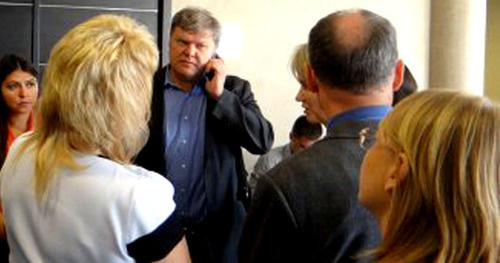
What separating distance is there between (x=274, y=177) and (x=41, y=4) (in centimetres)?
371

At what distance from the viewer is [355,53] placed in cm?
150

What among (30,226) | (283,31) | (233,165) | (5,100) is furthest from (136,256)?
(283,31)

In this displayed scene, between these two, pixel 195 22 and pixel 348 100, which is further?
pixel 195 22

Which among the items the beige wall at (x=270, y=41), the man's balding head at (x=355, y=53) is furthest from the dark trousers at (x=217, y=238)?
the beige wall at (x=270, y=41)

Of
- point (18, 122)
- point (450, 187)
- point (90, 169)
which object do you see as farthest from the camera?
point (18, 122)

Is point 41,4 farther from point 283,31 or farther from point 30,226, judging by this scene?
point 30,226

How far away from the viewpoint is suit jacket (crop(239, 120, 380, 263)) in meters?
1.41

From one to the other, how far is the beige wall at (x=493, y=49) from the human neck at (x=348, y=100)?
6849 mm

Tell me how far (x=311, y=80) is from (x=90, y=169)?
55 centimetres

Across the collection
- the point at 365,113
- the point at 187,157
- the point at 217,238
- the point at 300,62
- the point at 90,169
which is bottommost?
the point at 217,238

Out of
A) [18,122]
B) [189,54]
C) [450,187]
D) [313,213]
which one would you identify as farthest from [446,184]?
[18,122]

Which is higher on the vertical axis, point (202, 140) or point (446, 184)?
point (446, 184)

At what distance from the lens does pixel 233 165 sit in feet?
8.94

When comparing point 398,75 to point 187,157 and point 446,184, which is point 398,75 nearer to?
point 446,184
